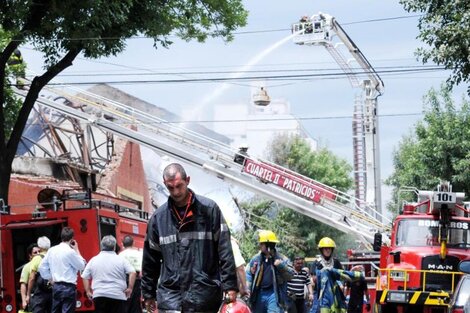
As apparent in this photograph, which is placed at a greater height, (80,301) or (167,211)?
(167,211)

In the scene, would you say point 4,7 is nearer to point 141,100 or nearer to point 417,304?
point 417,304

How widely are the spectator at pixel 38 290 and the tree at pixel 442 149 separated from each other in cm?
1899

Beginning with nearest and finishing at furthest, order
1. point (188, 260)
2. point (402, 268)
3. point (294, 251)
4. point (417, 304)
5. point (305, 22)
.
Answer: point (188, 260)
point (417, 304)
point (402, 268)
point (305, 22)
point (294, 251)

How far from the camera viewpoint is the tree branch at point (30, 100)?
19.7 m

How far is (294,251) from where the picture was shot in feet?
158

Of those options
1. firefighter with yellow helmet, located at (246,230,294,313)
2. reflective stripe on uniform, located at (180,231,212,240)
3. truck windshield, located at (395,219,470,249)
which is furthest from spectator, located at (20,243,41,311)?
reflective stripe on uniform, located at (180,231,212,240)

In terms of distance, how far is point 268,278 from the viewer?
1452cm

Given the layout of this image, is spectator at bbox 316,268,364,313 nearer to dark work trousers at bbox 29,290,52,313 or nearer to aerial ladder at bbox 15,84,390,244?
dark work trousers at bbox 29,290,52,313

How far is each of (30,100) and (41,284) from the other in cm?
504

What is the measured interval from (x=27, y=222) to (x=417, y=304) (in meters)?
6.68

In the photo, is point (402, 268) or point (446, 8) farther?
point (402, 268)

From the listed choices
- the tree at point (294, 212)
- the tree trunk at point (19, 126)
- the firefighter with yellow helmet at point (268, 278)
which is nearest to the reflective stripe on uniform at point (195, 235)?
the firefighter with yellow helmet at point (268, 278)

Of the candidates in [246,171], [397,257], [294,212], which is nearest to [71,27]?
[397,257]

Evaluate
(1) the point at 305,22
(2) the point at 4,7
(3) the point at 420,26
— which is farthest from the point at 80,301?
(1) the point at 305,22
